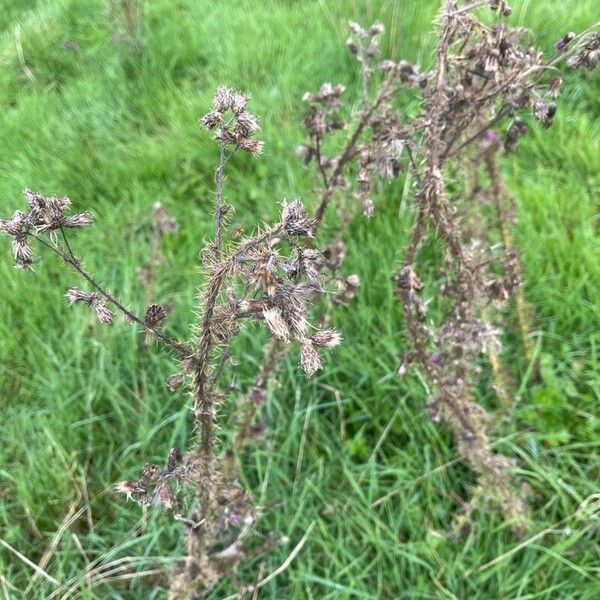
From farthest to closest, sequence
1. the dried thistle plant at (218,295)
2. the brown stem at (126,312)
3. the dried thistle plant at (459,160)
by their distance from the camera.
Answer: the dried thistle plant at (459,160) < the brown stem at (126,312) < the dried thistle plant at (218,295)

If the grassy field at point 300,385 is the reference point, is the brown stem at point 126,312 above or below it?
above

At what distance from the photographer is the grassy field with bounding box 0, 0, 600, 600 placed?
1.94 m

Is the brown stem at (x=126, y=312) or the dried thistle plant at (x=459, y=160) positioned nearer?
the brown stem at (x=126, y=312)

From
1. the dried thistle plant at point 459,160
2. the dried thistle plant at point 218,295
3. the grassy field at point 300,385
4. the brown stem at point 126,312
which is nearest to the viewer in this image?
the dried thistle plant at point 218,295

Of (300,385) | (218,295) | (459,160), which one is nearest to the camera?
(218,295)

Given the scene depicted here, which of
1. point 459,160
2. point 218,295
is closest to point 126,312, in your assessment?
point 218,295

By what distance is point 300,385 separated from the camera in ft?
7.65

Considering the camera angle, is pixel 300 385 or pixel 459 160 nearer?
pixel 459 160

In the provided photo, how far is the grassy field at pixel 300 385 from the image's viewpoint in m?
1.94

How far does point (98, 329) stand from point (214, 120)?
164cm

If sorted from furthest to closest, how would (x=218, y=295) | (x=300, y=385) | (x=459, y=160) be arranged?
→ (x=300, y=385)
(x=459, y=160)
(x=218, y=295)

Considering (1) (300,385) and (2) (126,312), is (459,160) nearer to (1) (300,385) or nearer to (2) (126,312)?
(1) (300,385)

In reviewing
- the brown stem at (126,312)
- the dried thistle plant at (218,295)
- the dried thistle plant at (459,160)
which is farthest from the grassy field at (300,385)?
the brown stem at (126,312)

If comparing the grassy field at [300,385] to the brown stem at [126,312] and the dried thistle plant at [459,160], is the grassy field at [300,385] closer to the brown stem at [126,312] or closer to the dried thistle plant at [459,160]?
the dried thistle plant at [459,160]
